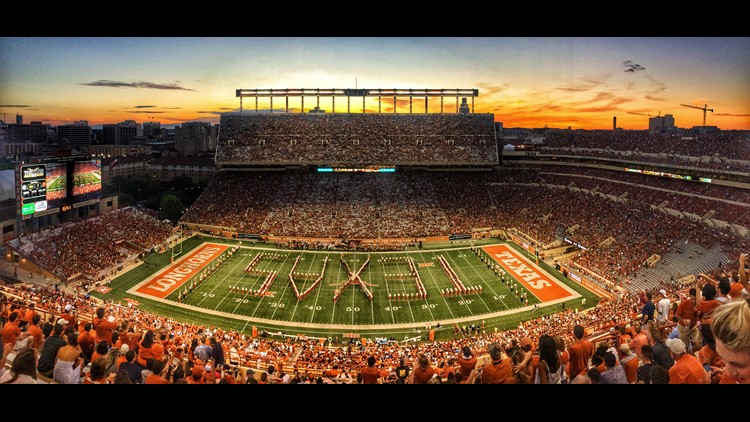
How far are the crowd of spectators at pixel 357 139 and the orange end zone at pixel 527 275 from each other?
9.63m

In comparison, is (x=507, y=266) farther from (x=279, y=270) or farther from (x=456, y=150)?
(x=456, y=150)

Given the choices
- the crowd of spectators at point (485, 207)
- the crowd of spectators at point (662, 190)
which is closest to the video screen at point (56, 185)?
the crowd of spectators at point (485, 207)

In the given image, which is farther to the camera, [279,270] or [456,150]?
[456,150]

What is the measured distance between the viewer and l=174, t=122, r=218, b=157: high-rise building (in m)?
22.7

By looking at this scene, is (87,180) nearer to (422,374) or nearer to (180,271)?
(180,271)

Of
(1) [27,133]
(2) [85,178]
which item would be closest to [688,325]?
(1) [27,133]

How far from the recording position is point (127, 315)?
1085 cm

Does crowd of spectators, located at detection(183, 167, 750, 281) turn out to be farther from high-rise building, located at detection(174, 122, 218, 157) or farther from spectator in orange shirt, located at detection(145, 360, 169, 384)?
spectator in orange shirt, located at detection(145, 360, 169, 384)

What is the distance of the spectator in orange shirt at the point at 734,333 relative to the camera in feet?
7.59

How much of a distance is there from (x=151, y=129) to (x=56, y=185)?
164 inches

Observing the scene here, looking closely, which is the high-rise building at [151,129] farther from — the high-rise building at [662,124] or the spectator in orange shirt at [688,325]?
the high-rise building at [662,124]
